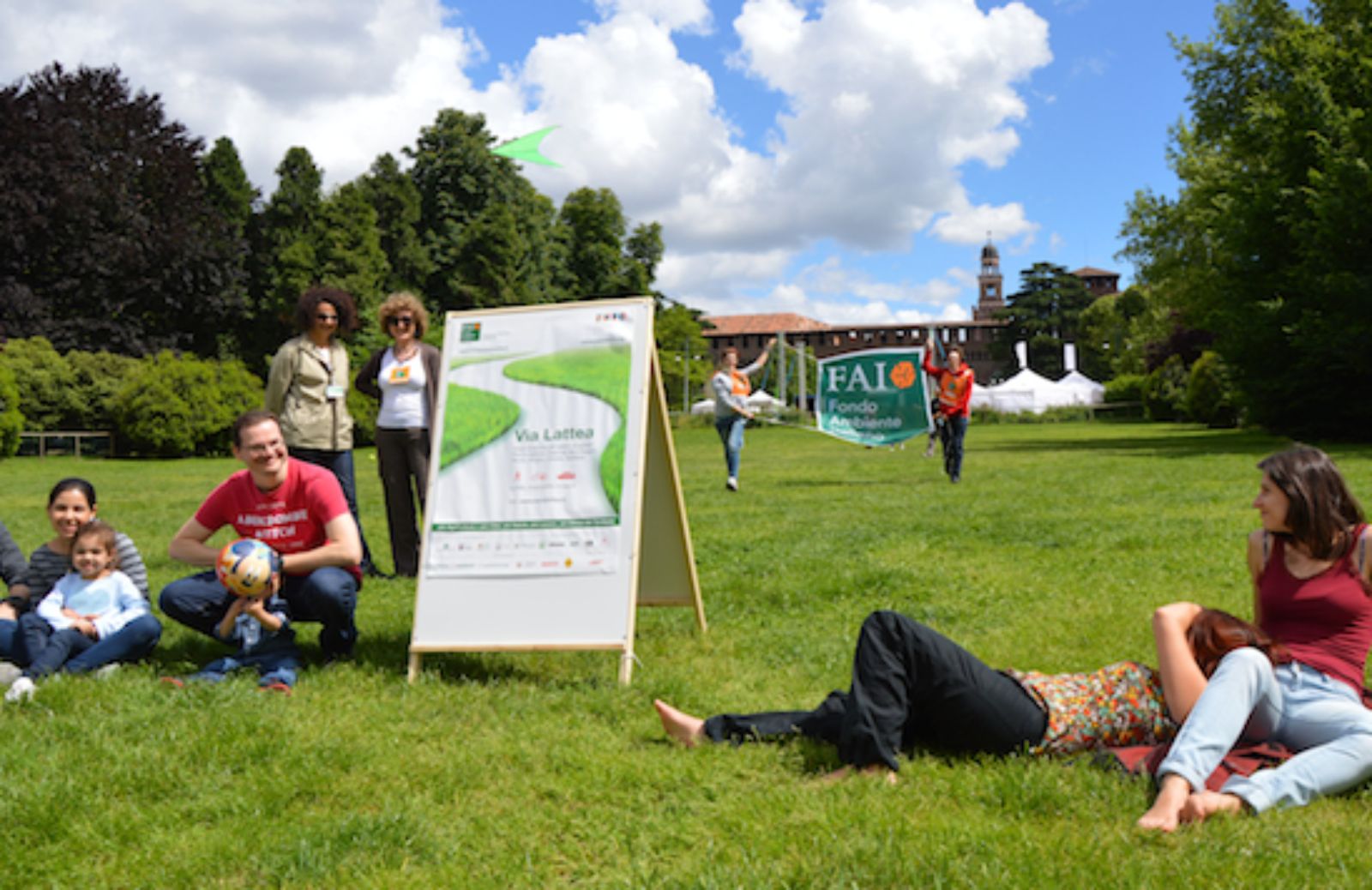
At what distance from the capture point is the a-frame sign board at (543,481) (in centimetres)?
552

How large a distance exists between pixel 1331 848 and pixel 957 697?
3.67ft

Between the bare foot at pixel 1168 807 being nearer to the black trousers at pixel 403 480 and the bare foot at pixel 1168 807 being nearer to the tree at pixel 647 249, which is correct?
the black trousers at pixel 403 480

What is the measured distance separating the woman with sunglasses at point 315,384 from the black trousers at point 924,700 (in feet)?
17.3

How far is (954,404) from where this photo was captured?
1630 centimetres

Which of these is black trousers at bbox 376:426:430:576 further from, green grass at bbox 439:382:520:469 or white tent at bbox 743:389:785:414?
white tent at bbox 743:389:785:414

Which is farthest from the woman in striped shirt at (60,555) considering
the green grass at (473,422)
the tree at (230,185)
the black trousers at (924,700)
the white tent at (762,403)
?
the tree at (230,185)

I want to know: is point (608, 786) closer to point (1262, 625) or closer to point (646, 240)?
point (1262, 625)

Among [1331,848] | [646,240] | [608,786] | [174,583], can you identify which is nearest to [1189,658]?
[1331,848]

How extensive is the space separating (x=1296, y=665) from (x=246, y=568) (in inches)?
170

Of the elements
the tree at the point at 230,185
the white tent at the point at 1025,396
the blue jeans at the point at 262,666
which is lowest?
the blue jeans at the point at 262,666

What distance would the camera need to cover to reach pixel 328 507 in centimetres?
560

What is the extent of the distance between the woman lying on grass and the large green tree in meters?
24.0

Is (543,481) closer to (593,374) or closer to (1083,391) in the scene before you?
(593,374)

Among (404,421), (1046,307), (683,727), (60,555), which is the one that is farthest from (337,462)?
(1046,307)
